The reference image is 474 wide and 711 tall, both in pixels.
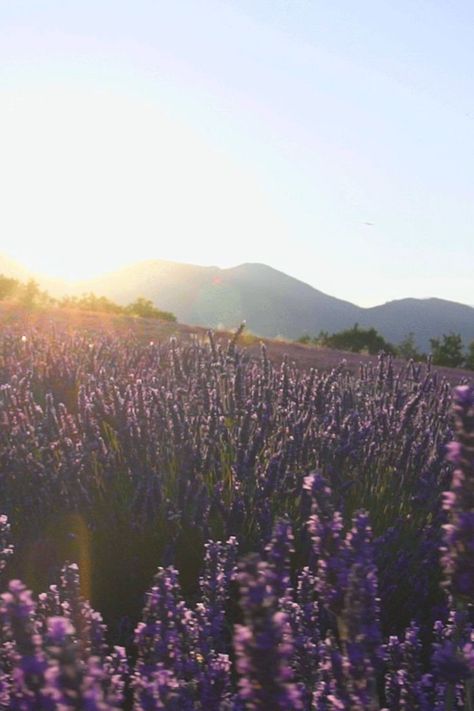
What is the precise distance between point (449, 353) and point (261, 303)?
124802 millimetres

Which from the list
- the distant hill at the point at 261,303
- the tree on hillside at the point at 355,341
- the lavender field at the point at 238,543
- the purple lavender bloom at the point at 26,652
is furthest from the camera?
the distant hill at the point at 261,303

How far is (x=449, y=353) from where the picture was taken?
14.1 metres

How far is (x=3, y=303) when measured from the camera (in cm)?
1377

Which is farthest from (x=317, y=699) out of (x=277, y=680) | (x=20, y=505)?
(x=20, y=505)

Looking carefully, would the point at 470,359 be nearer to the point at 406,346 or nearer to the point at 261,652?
the point at 406,346

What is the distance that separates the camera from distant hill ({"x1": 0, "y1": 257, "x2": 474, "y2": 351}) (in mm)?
133125

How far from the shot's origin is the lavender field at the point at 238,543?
1.28 meters

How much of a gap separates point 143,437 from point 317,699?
1.78m

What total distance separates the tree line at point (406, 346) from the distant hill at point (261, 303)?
107327mm

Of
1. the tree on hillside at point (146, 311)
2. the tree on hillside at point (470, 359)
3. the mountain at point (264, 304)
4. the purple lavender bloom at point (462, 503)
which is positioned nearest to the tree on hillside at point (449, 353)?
the tree on hillside at point (470, 359)

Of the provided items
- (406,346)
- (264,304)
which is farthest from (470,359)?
(264,304)

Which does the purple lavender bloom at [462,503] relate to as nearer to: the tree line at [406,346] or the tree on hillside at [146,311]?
the tree line at [406,346]

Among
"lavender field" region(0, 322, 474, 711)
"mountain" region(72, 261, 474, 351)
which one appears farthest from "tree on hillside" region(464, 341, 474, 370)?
"mountain" region(72, 261, 474, 351)

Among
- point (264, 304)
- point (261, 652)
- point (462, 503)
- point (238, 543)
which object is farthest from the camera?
point (264, 304)
